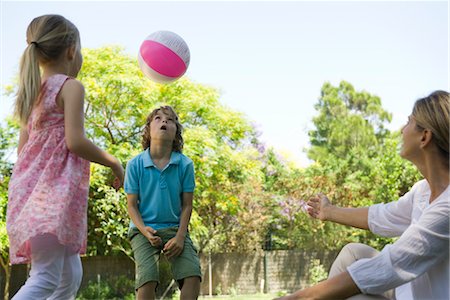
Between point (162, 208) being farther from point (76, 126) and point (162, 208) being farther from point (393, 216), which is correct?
point (393, 216)

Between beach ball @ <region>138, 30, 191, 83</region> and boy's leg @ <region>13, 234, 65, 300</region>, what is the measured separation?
241 centimetres

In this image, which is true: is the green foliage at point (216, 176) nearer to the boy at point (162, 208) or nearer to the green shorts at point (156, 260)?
the boy at point (162, 208)

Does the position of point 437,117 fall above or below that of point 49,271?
above

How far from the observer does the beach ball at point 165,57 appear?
15.3 feet

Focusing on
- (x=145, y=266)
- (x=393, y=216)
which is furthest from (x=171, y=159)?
(x=393, y=216)

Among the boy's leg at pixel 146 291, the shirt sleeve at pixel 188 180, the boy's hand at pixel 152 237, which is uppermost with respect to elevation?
the shirt sleeve at pixel 188 180

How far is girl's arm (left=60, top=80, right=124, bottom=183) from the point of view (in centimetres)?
255

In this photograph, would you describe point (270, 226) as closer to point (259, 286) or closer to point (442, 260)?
point (259, 286)

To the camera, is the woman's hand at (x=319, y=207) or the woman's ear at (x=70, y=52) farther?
the woman's ear at (x=70, y=52)

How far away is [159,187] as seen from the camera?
3434 mm

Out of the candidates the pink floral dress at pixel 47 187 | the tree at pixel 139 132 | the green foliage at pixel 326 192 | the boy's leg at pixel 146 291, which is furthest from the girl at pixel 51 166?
the green foliage at pixel 326 192

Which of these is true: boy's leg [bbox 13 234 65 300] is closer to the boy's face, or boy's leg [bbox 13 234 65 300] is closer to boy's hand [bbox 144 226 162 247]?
boy's hand [bbox 144 226 162 247]

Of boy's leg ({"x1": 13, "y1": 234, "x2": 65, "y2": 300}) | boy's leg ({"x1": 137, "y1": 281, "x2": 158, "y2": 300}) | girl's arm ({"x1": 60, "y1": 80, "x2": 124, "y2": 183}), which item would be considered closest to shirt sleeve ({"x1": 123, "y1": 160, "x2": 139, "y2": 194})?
boy's leg ({"x1": 137, "y1": 281, "x2": 158, "y2": 300})

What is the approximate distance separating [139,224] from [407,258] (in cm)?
202
